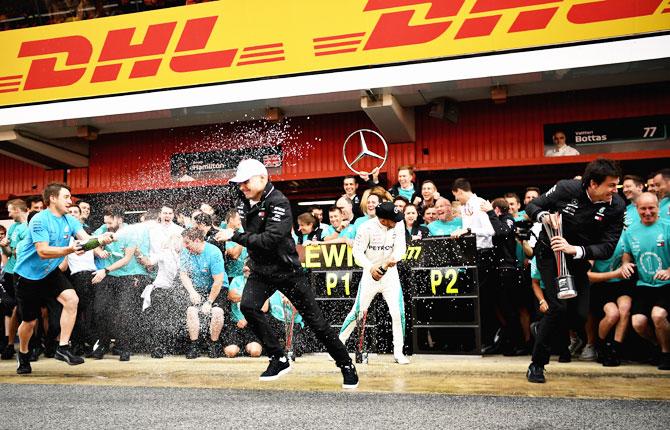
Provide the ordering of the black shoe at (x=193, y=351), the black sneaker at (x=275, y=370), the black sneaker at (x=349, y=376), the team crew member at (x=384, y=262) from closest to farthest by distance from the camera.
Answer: the black sneaker at (x=349, y=376) < the black sneaker at (x=275, y=370) < the team crew member at (x=384, y=262) < the black shoe at (x=193, y=351)

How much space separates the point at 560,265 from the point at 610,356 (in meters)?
2.07

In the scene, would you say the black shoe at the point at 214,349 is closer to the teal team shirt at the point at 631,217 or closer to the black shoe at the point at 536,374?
the black shoe at the point at 536,374

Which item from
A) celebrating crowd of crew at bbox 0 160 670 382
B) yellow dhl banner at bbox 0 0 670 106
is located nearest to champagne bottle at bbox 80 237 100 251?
celebrating crowd of crew at bbox 0 160 670 382

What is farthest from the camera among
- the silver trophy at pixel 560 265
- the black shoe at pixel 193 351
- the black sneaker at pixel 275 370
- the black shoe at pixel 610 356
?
the black shoe at pixel 193 351

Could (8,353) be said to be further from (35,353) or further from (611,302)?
(611,302)

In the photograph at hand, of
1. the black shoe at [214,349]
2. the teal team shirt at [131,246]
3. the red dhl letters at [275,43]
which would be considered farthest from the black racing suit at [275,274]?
the red dhl letters at [275,43]

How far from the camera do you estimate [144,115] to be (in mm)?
13523

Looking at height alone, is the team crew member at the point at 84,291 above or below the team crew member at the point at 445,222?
below

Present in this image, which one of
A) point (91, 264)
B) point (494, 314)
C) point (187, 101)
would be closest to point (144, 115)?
point (187, 101)

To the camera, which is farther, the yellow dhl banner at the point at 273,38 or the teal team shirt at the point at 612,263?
Result: the yellow dhl banner at the point at 273,38

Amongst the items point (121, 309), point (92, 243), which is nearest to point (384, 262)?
point (92, 243)

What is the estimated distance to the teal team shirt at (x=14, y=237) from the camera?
9.96m

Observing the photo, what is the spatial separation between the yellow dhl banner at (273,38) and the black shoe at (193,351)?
5630 millimetres

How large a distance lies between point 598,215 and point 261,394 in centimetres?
337
